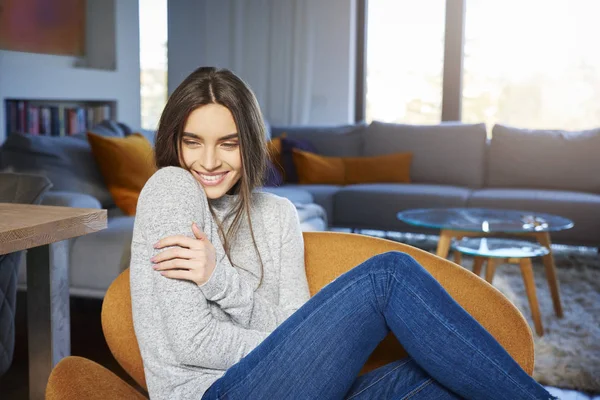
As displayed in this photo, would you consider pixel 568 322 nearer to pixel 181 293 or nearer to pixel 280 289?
pixel 280 289

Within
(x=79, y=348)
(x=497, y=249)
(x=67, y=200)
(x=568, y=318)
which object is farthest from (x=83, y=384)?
(x=568, y=318)

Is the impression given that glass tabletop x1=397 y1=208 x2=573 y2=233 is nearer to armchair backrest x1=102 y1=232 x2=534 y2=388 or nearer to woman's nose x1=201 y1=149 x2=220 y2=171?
armchair backrest x1=102 y1=232 x2=534 y2=388

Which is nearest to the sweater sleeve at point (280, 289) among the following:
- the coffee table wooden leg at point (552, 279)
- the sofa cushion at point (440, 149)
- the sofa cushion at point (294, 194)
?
the coffee table wooden leg at point (552, 279)

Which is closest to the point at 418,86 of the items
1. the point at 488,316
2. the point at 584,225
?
the point at 584,225

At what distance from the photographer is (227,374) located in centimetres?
118

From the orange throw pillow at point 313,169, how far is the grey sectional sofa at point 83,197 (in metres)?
0.95

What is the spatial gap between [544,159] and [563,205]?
541 mm

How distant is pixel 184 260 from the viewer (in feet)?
3.83

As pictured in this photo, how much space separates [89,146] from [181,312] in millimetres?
2282

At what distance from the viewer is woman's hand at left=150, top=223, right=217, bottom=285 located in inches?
45.8

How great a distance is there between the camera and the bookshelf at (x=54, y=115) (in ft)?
13.1

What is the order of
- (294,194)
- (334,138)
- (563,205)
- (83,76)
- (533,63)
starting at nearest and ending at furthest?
(563,205) → (294,194) → (83,76) → (334,138) → (533,63)

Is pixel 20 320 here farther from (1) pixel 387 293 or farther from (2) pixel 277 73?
(2) pixel 277 73

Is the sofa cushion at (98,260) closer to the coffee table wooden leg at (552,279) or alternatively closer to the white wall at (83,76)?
the white wall at (83,76)
